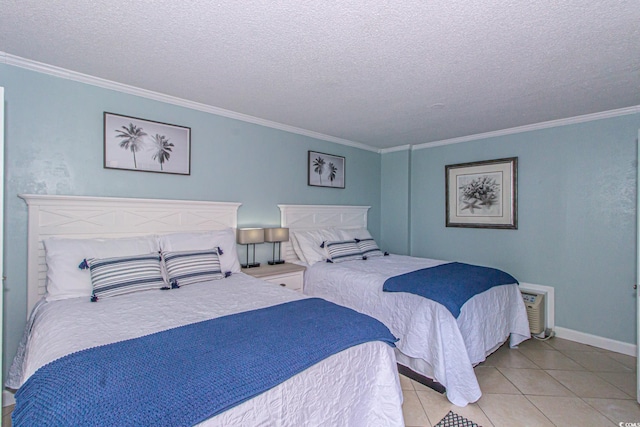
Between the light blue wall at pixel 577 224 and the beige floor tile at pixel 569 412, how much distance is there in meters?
1.47

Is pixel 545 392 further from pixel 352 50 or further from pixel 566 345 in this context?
pixel 352 50

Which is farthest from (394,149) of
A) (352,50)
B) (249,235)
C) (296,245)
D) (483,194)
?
(352,50)

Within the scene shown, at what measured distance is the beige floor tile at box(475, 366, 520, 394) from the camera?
8.29 ft

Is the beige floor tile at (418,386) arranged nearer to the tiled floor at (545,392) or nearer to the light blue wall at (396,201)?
the tiled floor at (545,392)

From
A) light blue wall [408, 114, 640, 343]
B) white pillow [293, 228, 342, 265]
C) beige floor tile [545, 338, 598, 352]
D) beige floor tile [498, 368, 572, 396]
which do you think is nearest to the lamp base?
white pillow [293, 228, 342, 265]

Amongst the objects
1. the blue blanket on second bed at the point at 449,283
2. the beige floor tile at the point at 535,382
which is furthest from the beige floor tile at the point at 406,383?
the beige floor tile at the point at 535,382

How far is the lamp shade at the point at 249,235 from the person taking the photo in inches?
133

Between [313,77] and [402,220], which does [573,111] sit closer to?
[402,220]

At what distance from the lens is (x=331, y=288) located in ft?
10.8

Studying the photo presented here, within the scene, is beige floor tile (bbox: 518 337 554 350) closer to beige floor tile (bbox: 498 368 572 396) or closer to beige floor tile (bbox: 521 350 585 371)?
beige floor tile (bbox: 521 350 585 371)

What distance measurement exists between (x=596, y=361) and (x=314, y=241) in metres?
3.04

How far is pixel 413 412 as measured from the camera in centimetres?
225

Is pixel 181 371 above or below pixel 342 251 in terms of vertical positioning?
below

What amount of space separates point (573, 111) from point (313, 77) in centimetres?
279
